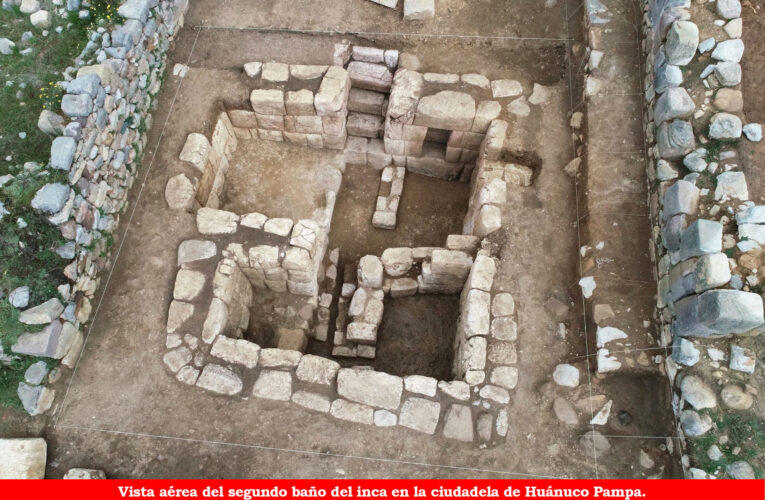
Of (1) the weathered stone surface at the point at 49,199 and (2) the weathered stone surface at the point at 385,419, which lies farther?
(2) the weathered stone surface at the point at 385,419

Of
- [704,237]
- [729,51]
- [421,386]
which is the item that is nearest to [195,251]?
[421,386]

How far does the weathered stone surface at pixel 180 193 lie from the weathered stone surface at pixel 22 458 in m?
2.30

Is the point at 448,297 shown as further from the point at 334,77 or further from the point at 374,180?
the point at 334,77

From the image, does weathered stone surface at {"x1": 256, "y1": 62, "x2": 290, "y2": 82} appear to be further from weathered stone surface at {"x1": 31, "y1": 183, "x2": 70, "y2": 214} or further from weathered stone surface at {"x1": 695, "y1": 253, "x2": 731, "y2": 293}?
weathered stone surface at {"x1": 695, "y1": 253, "x2": 731, "y2": 293}

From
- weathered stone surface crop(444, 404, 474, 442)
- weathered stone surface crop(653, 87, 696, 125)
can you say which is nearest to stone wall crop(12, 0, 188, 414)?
weathered stone surface crop(444, 404, 474, 442)

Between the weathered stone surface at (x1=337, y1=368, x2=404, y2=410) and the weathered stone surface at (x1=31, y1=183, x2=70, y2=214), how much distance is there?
2698 mm

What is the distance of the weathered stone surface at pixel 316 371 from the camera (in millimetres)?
4309

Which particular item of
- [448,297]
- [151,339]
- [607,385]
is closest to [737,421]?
A: [607,385]

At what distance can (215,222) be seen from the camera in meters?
4.83

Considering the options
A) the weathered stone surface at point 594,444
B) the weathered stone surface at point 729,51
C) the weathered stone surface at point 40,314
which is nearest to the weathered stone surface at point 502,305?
the weathered stone surface at point 594,444

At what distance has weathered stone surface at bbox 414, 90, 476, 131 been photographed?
540 centimetres

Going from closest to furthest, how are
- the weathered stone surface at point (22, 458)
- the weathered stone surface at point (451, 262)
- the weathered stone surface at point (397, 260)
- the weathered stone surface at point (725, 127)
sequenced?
the weathered stone surface at point (22, 458)
the weathered stone surface at point (725, 127)
the weathered stone surface at point (451, 262)
the weathered stone surface at point (397, 260)

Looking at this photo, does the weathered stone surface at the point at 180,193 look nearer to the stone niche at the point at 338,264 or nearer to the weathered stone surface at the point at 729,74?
the stone niche at the point at 338,264
